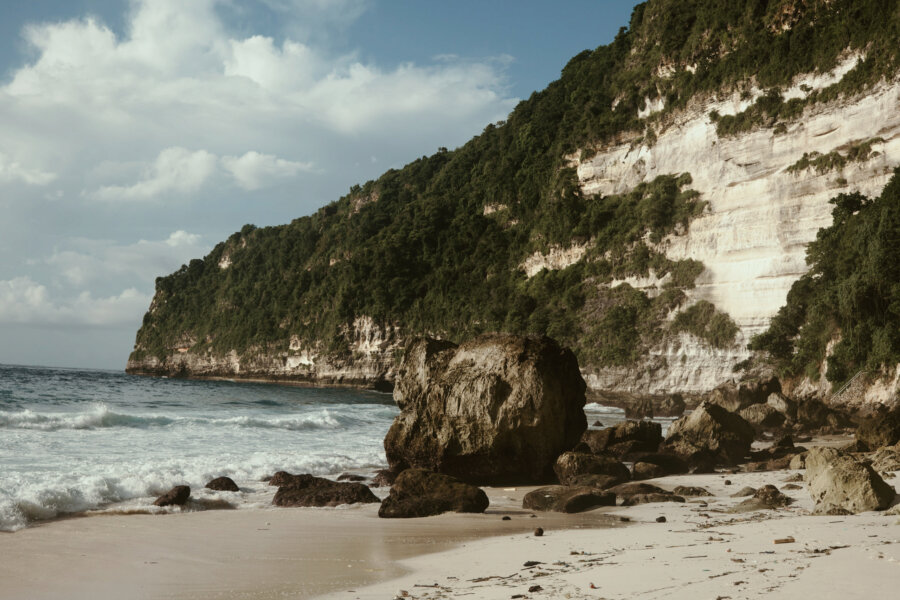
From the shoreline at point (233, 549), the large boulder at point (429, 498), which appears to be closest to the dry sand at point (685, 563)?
the shoreline at point (233, 549)

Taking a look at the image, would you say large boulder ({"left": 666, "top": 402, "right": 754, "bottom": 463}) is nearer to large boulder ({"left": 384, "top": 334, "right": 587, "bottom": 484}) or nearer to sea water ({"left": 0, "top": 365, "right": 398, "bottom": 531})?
large boulder ({"left": 384, "top": 334, "right": 587, "bottom": 484})

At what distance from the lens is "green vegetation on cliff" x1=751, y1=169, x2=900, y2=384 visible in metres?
25.1

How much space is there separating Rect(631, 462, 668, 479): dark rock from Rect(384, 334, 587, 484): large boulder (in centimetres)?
131

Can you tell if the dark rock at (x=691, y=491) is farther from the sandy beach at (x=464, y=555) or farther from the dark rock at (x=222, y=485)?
the dark rock at (x=222, y=485)

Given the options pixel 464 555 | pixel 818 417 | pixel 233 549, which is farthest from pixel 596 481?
pixel 818 417

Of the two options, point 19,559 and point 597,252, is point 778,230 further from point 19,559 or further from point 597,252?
point 19,559

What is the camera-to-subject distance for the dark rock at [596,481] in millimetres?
11562

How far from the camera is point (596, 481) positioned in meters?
11.6

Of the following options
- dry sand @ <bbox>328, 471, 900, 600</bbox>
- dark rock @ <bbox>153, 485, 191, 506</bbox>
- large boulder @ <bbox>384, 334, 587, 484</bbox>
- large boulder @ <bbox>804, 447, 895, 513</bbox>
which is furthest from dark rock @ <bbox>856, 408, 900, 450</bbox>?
dark rock @ <bbox>153, 485, 191, 506</bbox>

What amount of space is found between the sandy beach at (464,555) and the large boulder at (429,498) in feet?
0.93

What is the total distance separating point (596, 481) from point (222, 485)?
6.38 m

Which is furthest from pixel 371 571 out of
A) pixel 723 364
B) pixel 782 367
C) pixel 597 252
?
pixel 597 252

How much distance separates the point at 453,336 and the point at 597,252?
753 inches

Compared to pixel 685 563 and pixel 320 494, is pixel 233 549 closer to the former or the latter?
pixel 320 494
